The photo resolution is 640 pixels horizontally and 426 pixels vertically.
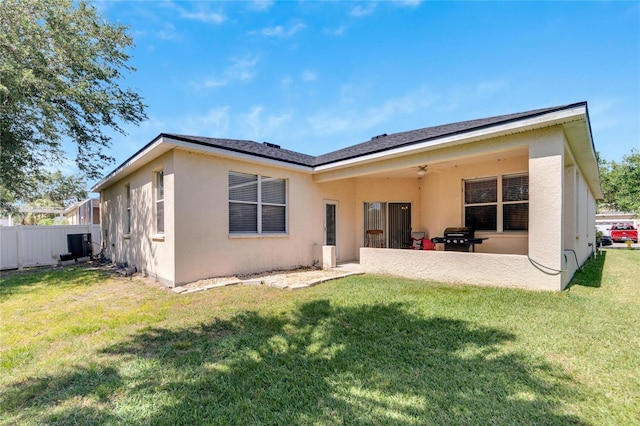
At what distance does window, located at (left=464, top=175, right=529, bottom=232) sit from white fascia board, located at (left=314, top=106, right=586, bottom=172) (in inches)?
126

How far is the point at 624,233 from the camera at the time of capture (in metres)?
27.6

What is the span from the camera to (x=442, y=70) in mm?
10336

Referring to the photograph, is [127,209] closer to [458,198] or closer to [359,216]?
[359,216]

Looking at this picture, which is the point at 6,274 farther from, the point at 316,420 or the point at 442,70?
the point at 442,70

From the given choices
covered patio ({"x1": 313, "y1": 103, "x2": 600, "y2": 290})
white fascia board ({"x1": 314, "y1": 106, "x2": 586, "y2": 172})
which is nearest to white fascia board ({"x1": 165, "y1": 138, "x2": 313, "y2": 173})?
covered patio ({"x1": 313, "y1": 103, "x2": 600, "y2": 290})

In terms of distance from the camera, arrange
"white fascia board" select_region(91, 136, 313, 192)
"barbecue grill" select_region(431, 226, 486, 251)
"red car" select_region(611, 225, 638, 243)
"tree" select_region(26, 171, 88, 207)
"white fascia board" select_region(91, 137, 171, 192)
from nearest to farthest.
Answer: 1. "white fascia board" select_region(91, 136, 313, 192)
2. "white fascia board" select_region(91, 137, 171, 192)
3. "barbecue grill" select_region(431, 226, 486, 251)
4. "red car" select_region(611, 225, 638, 243)
5. "tree" select_region(26, 171, 88, 207)

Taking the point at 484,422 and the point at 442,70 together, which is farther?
the point at 442,70

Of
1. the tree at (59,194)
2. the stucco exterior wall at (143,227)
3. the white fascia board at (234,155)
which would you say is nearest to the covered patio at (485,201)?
the white fascia board at (234,155)

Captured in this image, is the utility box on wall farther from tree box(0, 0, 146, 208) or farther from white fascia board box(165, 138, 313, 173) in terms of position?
white fascia board box(165, 138, 313, 173)

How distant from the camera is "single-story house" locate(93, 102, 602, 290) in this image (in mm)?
5941

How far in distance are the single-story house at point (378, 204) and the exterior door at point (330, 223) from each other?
0.13 feet

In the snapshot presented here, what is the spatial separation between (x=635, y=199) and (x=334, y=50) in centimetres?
3055

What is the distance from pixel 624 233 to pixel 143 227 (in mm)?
39809

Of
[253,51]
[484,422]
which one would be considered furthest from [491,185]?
[253,51]
